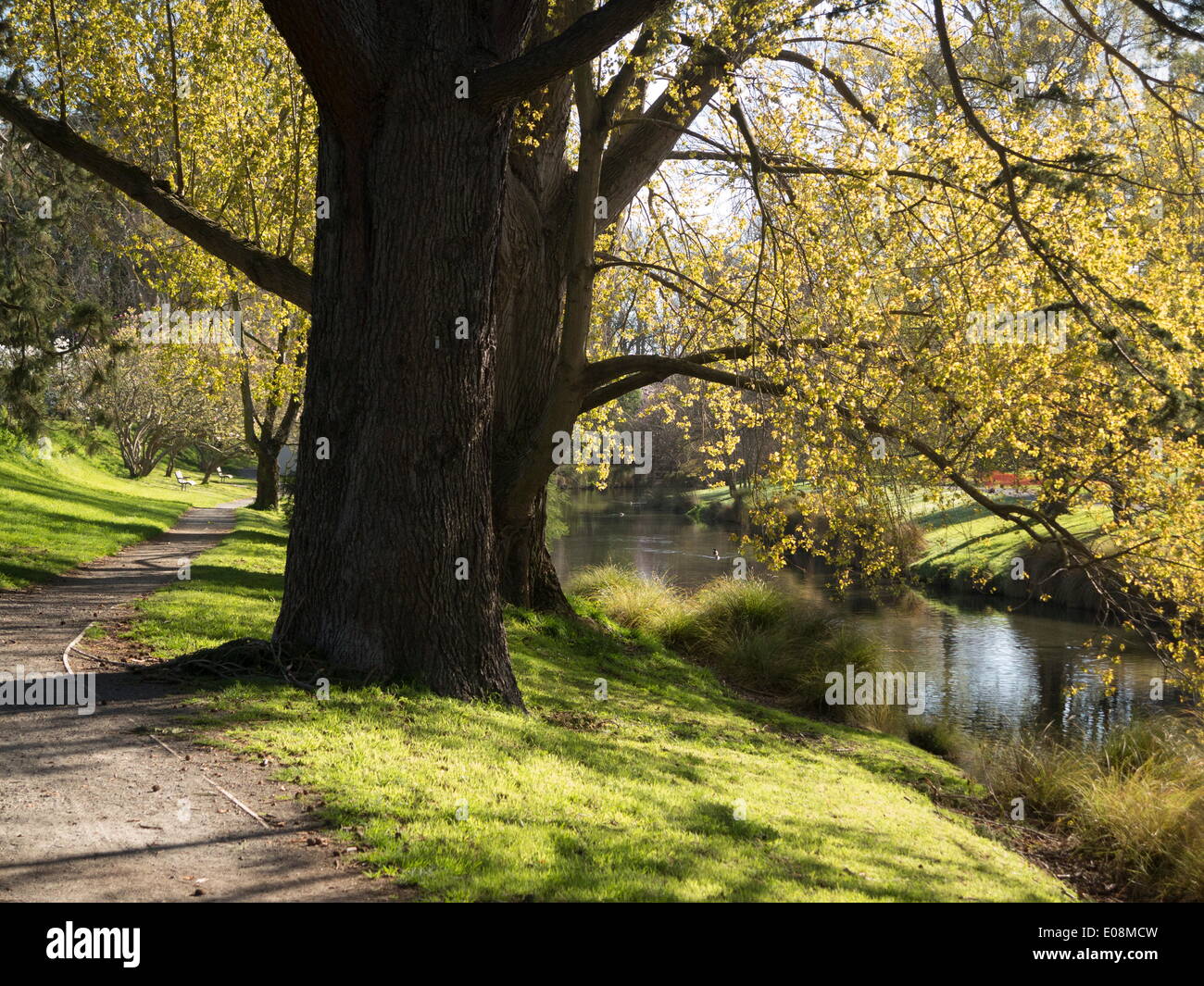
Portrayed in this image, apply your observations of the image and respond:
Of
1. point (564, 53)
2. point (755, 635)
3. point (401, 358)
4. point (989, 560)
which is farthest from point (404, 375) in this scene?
point (989, 560)

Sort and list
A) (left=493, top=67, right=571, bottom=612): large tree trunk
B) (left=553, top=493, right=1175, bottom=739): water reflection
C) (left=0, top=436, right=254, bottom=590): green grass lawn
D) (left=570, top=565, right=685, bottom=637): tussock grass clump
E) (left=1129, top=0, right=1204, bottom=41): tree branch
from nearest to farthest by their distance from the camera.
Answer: (left=1129, top=0, right=1204, bottom=41): tree branch < (left=493, top=67, right=571, bottom=612): large tree trunk < (left=0, top=436, right=254, bottom=590): green grass lawn < (left=553, top=493, right=1175, bottom=739): water reflection < (left=570, top=565, right=685, bottom=637): tussock grass clump

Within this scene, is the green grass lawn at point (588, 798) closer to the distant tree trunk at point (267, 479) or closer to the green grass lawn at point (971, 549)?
the green grass lawn at point (971, 549)

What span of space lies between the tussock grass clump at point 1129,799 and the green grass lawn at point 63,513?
39.2 feet

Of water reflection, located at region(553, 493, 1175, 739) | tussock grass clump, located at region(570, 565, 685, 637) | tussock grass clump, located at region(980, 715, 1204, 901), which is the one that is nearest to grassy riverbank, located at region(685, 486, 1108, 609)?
water reflection, located at region(553, 493, 1175, 739)

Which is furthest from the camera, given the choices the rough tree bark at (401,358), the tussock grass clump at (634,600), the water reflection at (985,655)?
the tussock grass clump at (634,600)

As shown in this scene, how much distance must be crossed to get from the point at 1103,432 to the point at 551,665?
22.6 feet

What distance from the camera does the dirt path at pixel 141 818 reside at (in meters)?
4.46

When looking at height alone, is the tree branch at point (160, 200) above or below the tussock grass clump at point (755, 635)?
above

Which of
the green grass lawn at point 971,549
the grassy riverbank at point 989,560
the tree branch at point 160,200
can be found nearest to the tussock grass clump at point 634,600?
the grassy riverbank at point 989,560

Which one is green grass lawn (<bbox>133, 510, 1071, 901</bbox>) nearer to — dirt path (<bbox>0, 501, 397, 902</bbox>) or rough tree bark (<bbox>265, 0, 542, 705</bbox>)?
dirt path (<bbox>0, 501, 397, 902</bbox>)

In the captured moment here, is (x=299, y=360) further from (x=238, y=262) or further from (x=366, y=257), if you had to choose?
(x=366, y=257)

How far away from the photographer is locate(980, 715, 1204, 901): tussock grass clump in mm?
8234

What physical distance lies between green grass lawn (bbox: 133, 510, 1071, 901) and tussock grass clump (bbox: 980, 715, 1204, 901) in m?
0.97

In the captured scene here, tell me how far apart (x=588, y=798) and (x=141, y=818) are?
8.76 feet
